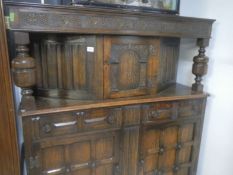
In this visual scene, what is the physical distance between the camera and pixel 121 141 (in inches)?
54.9

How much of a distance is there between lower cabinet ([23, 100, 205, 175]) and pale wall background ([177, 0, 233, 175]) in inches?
6.7

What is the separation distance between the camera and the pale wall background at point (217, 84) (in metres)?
1.55

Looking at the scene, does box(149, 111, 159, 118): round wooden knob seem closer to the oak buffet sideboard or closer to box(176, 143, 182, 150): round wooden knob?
the oak buffet sideboard

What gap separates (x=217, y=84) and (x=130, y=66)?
2.73 ft

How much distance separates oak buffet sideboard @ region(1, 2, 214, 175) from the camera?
43.8 inches

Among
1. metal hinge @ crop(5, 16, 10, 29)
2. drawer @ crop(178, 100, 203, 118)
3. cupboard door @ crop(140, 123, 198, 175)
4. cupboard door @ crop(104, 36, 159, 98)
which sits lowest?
cupboard door @ crop(140, 123, 198, 175)

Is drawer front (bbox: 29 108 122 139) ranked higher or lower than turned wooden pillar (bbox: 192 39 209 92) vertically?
lower

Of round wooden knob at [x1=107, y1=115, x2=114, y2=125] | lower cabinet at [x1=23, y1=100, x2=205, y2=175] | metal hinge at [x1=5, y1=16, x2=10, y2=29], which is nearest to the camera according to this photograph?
metal hinge at [x1=5, y1=16, x2=10, y2=29]

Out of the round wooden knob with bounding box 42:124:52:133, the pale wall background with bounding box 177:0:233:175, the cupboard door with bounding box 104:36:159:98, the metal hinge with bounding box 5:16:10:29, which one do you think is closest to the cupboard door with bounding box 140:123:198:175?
the pale wall background with bounding box 177:0:233:175

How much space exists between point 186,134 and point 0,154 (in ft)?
4.51

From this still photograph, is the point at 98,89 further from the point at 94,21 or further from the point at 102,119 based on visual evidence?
the point at 94,21

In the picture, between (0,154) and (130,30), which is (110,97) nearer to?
(130,30)

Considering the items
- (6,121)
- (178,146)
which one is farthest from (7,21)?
(178,146)

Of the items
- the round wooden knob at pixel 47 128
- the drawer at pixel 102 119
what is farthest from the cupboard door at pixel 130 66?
the round wooden knob at pixel 47 128
